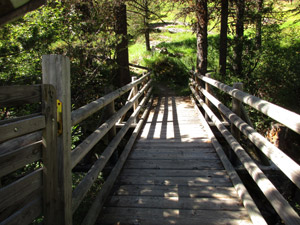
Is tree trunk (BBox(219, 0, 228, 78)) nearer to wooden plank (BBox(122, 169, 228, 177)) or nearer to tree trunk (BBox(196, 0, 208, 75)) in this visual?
tree trunk (BBox(196, 0, 208, 75))

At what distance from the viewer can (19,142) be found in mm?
1474

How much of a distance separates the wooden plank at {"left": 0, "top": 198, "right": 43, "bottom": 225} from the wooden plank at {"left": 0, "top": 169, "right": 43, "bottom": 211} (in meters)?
0.07

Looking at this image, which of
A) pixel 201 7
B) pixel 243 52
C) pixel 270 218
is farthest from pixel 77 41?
pixel 243 52

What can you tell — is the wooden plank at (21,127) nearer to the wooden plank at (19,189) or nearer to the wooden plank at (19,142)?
the wooden plank at (19,142)

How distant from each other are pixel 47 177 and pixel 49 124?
36 centimetres

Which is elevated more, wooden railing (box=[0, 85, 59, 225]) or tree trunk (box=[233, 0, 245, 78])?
tree trunk (box=[233, 0, 245, 78])

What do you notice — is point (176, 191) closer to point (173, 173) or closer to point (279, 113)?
point (173, 173)

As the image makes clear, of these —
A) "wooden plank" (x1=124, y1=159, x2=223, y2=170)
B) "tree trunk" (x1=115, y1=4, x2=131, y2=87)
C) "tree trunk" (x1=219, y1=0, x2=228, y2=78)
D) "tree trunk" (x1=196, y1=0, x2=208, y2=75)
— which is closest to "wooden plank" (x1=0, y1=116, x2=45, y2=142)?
"wooden plank" (x1=124, y1=159, x2=223, y2=170)

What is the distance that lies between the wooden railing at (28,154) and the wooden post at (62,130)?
66mm

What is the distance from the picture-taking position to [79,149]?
2291mm

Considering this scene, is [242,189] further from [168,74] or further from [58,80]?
[168,74]

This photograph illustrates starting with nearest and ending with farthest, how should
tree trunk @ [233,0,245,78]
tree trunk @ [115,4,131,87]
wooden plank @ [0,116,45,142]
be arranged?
wooden plank @ [0,116,45,142] < tree trunk @ [115,4,131,87] < tree trunk @ [233,0,245,78]

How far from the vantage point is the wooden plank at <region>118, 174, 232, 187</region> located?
125 inches

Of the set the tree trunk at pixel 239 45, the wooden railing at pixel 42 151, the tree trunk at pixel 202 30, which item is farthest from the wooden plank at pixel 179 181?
the tree trunk at pixel 239 45
